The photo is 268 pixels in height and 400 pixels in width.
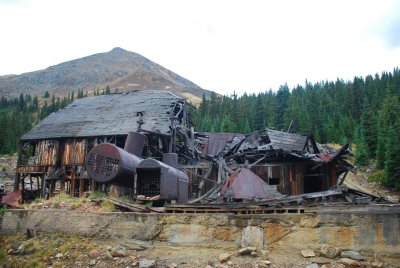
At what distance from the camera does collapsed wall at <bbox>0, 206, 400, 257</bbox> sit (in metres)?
8.11

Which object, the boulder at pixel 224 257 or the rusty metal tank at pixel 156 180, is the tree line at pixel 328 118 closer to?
the rusty metal tank at pixel 156 180

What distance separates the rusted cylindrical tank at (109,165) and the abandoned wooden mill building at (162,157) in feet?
0.13

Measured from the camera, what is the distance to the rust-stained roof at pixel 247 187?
15.7m

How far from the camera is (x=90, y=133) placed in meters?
24.2

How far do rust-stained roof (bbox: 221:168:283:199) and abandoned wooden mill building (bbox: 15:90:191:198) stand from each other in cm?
709

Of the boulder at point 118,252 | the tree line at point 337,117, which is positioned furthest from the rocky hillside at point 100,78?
the boulder at point 118,252

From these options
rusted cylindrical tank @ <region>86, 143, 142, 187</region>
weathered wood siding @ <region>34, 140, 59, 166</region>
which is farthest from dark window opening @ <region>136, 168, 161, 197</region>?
weathered wood siding @ <region>34, 140, 59, 166</region>

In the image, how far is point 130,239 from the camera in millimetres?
9898

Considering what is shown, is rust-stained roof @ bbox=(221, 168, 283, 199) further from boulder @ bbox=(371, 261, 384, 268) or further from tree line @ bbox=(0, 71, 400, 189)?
tree line @ bbox=(0, 71, 400, 189)

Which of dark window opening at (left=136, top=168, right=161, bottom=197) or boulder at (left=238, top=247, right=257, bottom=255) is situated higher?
dark window opening at (left=136, top=168, right=161, bottom=197)

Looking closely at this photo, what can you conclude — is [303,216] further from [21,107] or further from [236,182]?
[21,107]

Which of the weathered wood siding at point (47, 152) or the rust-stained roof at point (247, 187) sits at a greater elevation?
the weathered wood siding at point (47, 152)

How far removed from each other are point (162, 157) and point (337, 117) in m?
51.1

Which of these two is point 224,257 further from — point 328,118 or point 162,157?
point 328,118
